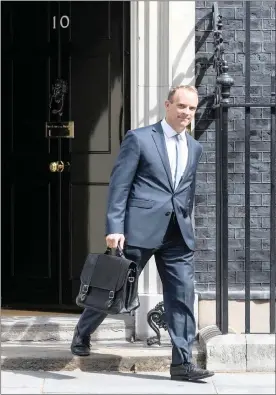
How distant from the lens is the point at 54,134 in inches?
283

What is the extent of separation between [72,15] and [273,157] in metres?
1.85

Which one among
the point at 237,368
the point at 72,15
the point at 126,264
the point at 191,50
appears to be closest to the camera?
the point at 126,264

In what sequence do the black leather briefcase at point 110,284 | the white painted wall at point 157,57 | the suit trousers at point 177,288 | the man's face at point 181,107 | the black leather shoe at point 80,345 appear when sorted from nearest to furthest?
1. the black leather briefcase at point 110,284
2. the man's face at point 181,107
3. the suit trousers at point 177,288
4. the black leather shoe at point 80,345
5. the white painted wall at point 157,57

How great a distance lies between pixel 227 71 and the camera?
6.54 metres

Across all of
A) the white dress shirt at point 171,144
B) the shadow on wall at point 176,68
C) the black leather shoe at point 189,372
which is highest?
the shadow on wall at point 176,68

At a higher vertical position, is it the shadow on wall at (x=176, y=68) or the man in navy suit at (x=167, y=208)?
the shadow on wall at (x=176, y=68)

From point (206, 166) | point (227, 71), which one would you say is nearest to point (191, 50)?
point (227, 71)

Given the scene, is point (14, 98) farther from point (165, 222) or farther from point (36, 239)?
point (165, 222)

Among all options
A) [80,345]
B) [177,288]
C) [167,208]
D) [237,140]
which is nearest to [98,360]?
[80,345]

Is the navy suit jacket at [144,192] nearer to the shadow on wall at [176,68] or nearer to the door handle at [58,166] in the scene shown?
the shadow on wall at [176,68]

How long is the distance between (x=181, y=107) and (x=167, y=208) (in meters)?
0.58

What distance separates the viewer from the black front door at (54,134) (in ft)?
23.2

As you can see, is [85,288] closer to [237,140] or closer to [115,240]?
[115,240]

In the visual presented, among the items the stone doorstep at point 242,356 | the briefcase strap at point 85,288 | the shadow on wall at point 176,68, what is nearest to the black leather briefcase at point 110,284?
the briefcase strap at point 85,288
